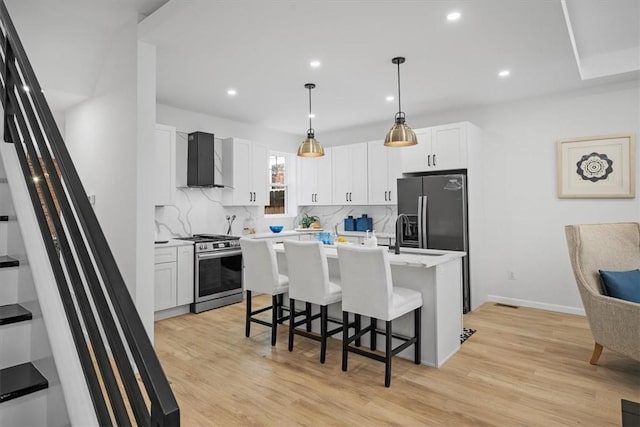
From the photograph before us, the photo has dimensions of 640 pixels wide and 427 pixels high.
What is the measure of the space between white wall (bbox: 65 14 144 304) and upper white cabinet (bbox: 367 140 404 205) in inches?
144

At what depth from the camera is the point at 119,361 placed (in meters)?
0.88

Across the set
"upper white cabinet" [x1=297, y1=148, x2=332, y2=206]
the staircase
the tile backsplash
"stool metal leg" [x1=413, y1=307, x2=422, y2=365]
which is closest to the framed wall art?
the tile backsplash

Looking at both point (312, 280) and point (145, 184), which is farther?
point (312, 280)

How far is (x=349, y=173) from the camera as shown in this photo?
6207 mm

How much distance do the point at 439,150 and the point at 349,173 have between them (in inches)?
66.8

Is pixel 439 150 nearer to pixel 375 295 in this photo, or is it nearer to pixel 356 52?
pixel 356 52

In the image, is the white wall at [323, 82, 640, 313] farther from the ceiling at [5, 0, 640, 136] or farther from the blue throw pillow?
the blue throw pillow

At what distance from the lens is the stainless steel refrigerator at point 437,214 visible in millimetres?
4602

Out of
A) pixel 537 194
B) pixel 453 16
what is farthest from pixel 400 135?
pixel 537 194

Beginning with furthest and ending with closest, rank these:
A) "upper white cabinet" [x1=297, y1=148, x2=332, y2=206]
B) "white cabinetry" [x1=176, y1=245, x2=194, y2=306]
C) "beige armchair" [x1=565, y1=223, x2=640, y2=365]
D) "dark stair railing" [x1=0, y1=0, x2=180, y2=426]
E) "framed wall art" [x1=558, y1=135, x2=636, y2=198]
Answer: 1. "upper white cabinet" [x1=297, y1=148, x2=332, y2=206]
2. "white cabinetry" [x1=176, y1=245, x2=194, y2=306]
3. "framed wall art" [x1=558, y1=135, x2=636, y2=198]
4. "beige armchair" [x1=565, y1=223, x2=640, y2=365]
5. "dark stair railing" [x1=0, y1=0, x2=180, y2=426]

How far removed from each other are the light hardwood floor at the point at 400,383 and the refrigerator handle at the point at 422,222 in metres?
1.38

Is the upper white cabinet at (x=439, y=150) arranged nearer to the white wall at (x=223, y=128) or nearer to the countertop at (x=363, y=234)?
the countertop at (x=363, y=234)

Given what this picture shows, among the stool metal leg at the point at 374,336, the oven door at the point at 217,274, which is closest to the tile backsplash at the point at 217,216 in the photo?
the oven door at the point at 217,274

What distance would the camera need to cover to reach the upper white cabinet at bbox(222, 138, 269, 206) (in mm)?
5520
